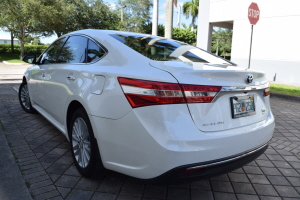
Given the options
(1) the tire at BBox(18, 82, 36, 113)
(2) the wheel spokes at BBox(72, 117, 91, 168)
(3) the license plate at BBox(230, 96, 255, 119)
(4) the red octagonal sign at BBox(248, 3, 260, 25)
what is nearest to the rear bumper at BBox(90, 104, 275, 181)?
(3) the license plate at BBox(230, 96, 255, 119)

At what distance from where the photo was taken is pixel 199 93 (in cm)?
194

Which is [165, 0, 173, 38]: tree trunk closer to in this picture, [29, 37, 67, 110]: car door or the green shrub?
[29, 37, 67, 110]: car door

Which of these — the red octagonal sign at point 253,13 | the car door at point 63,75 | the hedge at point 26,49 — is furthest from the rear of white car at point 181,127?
the hedge at point 26,49

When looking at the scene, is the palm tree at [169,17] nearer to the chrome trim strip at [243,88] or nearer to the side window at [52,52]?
the side window at [52,52]

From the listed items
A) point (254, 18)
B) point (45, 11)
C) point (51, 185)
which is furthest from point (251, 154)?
point (45, 11)

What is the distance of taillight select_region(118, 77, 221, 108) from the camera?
1.87m

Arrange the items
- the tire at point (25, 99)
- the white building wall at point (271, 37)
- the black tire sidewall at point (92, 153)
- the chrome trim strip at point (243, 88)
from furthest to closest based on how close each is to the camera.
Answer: the white building wall at point (271, 37), the tire at point (25, 99), the black tire sidewall at point (92, 153), the chrome trim strip at point (243, 88)

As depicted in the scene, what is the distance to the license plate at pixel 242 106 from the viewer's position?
2.14 metres

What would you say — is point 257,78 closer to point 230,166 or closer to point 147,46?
point 230,166

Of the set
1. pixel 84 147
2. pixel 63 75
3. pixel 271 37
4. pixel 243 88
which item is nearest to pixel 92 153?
pixel 84 147

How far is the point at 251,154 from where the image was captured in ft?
7.40

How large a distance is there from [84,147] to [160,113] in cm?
112

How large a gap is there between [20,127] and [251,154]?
11.7 feet

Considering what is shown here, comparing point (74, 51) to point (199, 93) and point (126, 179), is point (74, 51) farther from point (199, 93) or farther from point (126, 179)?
point (199, 93)
